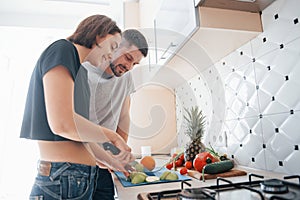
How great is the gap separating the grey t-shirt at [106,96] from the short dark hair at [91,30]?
20 cm

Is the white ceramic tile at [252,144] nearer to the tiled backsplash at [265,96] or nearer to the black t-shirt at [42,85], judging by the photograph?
the tiled backsplash at [265,96]

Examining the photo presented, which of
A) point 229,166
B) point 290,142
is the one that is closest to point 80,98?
point 229,166

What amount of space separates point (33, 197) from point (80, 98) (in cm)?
33

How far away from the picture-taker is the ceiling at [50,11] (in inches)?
81.0

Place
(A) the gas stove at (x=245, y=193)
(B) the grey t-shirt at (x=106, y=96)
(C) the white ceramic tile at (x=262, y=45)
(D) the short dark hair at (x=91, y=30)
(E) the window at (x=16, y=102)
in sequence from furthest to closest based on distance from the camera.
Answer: (E) the window at (x=16, y=102), (B) the grey t-shirt at (x=106, y=96), (C) the white ceramic tile at (x=262, y=45), (D) the short dark hair at (x=91, y=30), (A) the gas stove at (x=245, y=193)

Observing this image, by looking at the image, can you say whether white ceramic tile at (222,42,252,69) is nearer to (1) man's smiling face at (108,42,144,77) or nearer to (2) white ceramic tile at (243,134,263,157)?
(2) white ceramic tile at (243,134,263,157)

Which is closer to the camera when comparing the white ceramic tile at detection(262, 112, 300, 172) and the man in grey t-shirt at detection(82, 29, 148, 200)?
the white ceramic tile at detection(262, 112, 300, 172)

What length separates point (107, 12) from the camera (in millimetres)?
2277

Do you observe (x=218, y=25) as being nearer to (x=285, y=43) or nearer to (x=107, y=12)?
(x=285, y=43)

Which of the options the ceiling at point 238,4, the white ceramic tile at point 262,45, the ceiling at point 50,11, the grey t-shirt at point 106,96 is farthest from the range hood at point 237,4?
the ceiling at point 50,11

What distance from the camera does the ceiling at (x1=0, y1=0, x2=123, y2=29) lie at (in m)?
2.06

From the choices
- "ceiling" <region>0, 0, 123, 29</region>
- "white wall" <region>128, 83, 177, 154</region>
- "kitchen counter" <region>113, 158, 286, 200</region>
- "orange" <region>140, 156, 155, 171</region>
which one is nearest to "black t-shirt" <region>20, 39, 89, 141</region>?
"kitchen counter" <region>113, 158, 286, 200</region>

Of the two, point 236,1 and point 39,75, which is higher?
point 236,1

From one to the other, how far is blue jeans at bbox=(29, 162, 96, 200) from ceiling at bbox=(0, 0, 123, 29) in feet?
6.28
